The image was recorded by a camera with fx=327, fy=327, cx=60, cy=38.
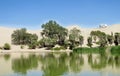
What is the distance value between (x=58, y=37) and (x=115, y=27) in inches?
1838

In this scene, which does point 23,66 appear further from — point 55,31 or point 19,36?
point 19,36

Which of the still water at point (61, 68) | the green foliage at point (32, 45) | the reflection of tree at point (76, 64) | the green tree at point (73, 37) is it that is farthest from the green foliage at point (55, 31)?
the still water at point (61, 68)

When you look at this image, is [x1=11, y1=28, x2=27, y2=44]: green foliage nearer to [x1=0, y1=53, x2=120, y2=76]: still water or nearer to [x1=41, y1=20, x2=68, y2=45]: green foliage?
[x1=41, y1=20, x2=68, y2=45]: green foliage

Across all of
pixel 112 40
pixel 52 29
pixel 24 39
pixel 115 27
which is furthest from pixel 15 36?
pixel 115 27

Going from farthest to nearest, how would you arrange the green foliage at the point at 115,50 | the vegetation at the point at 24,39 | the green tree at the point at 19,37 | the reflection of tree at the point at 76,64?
the green tree at the point at 19,37 → the vegetation at the point at 24,39 → the green foliage at the point at 115,50 → the reflection of tree at the point at 76,64

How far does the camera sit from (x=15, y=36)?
90.4 metres

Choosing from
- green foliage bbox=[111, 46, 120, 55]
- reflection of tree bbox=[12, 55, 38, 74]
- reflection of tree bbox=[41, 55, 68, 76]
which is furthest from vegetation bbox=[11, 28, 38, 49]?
reflection of tree bbox=[41, 55, 68, 76]

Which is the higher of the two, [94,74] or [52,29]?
[52,29]

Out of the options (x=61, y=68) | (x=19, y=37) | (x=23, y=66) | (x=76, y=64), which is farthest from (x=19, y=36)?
(x=61, y=68)

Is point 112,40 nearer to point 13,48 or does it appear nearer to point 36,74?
point 13,48

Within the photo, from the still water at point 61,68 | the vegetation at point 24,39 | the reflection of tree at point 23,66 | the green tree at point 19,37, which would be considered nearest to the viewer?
the still water at point 61,68

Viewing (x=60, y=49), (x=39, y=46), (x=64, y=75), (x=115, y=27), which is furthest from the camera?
(x=115, y=27)

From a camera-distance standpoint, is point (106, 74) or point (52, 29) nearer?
point (106, 74)

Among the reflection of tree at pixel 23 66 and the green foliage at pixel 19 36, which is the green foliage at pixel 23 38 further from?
the reflection of tree at pixel 23 66
